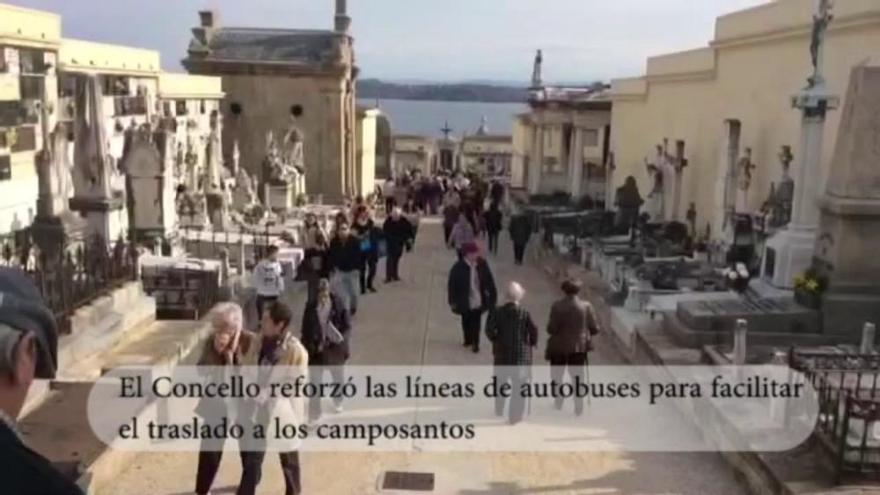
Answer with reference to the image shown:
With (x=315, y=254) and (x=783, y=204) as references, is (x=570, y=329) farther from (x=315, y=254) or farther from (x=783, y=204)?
(x=783, y=204)

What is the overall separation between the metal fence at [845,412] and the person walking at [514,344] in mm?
2147

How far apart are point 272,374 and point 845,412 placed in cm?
363

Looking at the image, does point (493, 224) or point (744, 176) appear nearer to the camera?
point (744, 176)

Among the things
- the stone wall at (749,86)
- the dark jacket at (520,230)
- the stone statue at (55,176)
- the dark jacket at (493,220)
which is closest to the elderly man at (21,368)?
the stone statue at (55,176)

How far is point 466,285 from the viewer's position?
1068cm

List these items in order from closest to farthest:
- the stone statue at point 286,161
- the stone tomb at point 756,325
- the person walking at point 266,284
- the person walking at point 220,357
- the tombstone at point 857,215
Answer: the person walking at point 220,357 → the stone tomb at point 756,325 → the tombstone at point 857,215 → the person walking at point 266,284 → the stone statue at point 286,161

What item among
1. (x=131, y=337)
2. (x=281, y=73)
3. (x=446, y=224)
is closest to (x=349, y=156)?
(x=281, y=73)

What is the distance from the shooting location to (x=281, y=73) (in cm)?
3303

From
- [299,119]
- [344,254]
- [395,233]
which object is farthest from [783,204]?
[299,119]

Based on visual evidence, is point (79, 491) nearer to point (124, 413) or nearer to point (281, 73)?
point (124, 413)

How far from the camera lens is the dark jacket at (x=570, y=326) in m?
8.16

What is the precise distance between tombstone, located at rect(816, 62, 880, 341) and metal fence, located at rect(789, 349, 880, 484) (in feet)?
8.23

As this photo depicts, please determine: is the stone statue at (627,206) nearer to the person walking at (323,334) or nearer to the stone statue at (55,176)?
the stone statue at (55,176)

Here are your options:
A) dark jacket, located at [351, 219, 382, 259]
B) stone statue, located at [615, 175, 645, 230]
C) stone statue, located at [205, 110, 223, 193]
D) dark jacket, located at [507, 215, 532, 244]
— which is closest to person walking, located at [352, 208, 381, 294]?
dark jacket, located at [351, 219, 382, 259]
